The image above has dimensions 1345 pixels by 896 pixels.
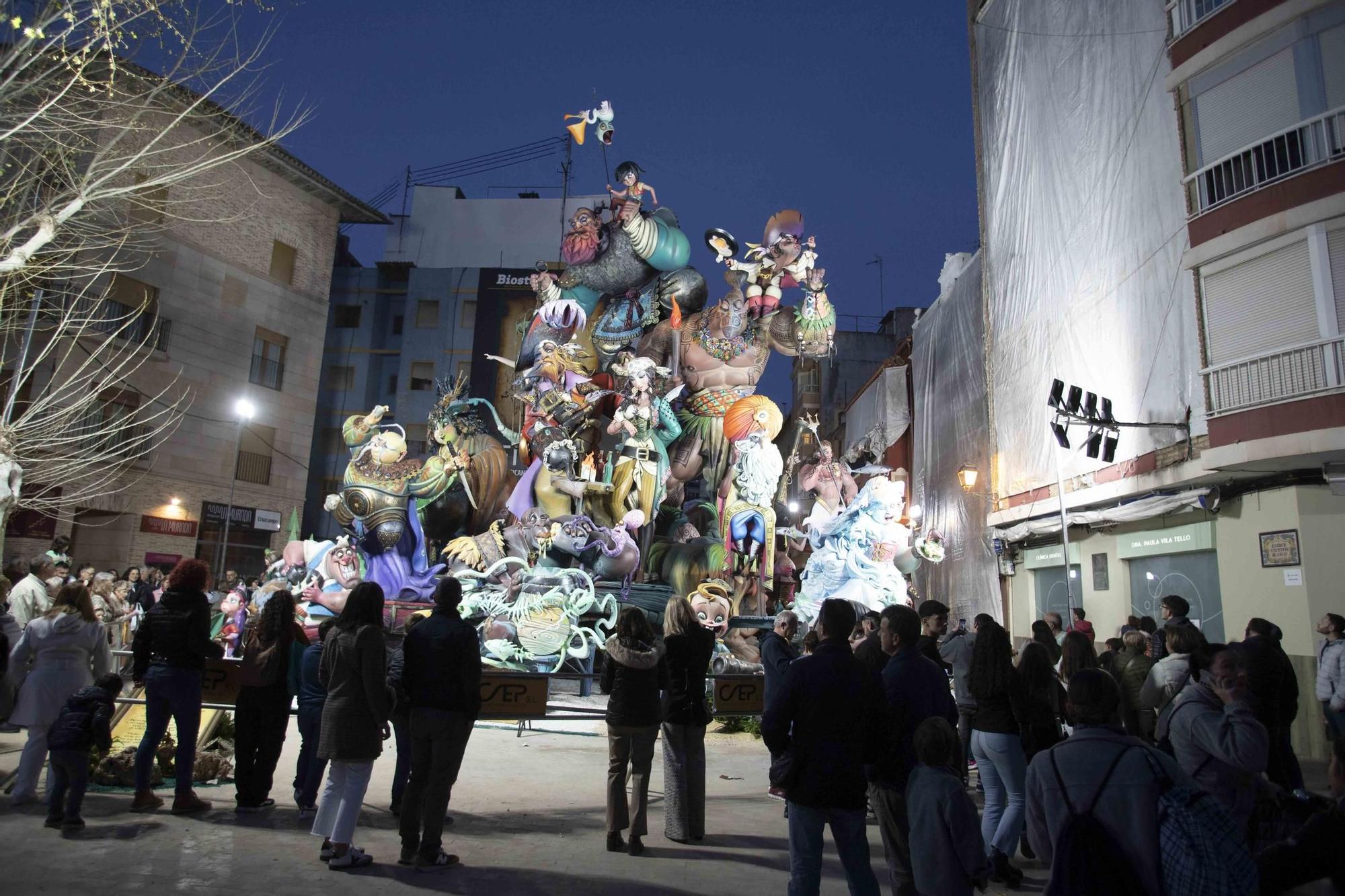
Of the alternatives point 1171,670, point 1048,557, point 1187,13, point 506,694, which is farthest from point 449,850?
point 1187,13

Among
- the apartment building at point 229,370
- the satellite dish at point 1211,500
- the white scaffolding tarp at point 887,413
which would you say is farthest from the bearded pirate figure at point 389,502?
the white scaffolding tarp at point 887,413

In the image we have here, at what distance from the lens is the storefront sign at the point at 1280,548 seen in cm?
1064

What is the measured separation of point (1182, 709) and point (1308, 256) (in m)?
9.85

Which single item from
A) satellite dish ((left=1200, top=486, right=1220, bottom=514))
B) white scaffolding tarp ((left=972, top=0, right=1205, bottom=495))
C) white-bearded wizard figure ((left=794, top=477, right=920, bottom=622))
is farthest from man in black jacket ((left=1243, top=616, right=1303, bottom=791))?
white-bearded wizard figure ((left=794, top=477, right=920, bottom=622))

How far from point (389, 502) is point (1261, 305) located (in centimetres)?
1411

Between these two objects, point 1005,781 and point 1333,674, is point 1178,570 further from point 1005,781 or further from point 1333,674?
point 1005,781

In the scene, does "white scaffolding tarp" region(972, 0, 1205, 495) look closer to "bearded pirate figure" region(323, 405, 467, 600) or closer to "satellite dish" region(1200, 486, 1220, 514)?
"satellite dish" region(1200, 486, 1220, 514)

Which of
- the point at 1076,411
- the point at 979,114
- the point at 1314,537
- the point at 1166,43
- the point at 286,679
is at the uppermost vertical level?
the point at 979,114

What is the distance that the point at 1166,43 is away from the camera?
44.2 ft

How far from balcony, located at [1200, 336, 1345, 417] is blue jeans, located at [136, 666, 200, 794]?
1193 centimetres

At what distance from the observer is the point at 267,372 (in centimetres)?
2905

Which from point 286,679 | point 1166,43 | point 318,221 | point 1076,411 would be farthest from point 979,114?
point 318,221

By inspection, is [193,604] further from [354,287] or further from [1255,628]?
[354,287]

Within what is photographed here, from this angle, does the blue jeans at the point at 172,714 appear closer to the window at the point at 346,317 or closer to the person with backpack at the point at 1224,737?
the person with backpack at the point at 1224,737
